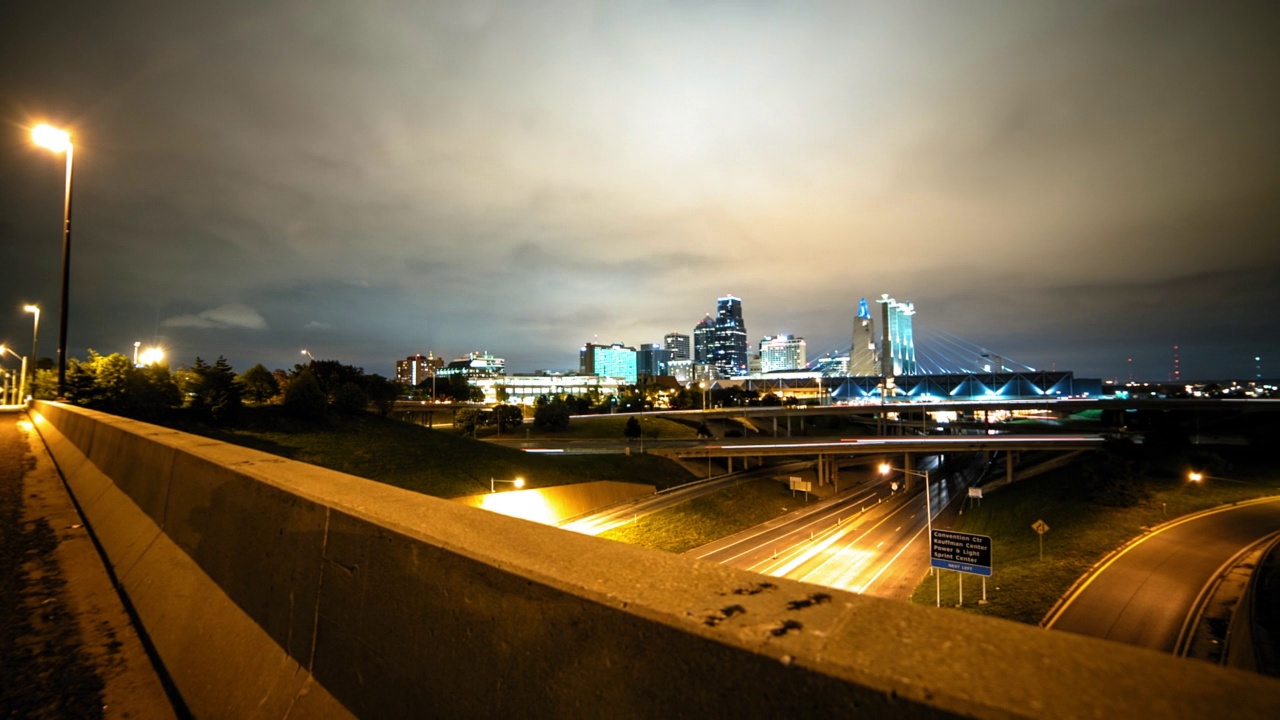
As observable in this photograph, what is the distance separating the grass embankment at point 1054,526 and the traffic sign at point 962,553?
6.21 feet

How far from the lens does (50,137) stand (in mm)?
16672

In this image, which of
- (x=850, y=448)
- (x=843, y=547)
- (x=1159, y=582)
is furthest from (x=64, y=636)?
(x=850, y=448)

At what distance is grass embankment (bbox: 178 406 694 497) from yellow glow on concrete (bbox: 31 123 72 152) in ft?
55.4

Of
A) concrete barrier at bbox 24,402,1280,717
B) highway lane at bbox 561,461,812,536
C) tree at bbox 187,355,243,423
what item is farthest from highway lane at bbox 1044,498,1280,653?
tree at bbox 187,355,243,423

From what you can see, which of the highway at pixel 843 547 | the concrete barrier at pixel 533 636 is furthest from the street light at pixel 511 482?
the concrete barrier at pixel 533 636

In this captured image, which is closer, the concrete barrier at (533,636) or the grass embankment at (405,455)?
the concrete barrier at (533,636)

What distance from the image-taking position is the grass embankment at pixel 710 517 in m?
38.0

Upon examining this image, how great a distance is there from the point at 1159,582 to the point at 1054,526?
48.0ft

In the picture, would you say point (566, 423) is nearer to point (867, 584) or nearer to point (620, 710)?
point (867, 584)

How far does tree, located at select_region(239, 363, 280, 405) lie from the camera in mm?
41312

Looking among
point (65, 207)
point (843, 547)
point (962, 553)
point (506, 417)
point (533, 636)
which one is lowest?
point (843, 547)

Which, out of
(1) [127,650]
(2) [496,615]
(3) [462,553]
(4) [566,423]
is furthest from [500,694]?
(4) [566,423]

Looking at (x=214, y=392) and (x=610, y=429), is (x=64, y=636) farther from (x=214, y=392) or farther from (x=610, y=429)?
(x=610, y=429)

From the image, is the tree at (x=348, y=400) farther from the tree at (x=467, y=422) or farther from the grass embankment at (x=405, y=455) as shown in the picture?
the tree at (x=467, y=422)
